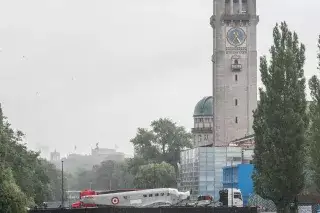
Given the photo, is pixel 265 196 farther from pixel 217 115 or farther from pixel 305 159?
pixel 217 115

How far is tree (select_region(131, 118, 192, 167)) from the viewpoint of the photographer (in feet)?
591

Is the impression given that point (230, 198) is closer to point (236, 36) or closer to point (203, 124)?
point (236, 36)

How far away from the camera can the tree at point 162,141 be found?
180m

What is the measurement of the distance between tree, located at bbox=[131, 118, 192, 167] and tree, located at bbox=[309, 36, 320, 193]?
11055 centimetres

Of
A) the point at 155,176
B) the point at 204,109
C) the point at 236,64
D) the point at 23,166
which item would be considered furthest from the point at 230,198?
the point at 204,109

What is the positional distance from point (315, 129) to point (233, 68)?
78755 mm

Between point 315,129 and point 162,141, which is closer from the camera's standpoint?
point 315,129

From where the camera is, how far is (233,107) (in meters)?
146

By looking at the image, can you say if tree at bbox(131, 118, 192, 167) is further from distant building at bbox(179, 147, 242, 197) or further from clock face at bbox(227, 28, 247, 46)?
distant building at bbox(179, 147, 242, 197)

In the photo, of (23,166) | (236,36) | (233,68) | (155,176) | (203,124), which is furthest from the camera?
(203,124)

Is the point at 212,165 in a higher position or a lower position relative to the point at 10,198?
higher

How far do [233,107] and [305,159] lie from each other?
77159 millimetres

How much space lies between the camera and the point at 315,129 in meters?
68.4

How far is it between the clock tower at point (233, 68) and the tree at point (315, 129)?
240 ft
